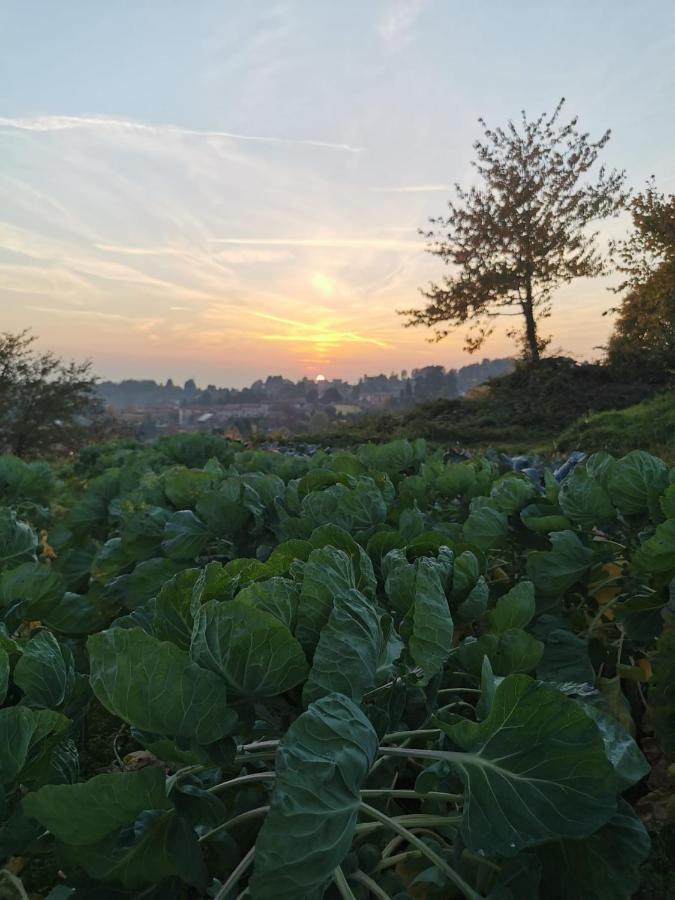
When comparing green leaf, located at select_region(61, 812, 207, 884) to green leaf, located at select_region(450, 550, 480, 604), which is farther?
green leaf, located at select_region(450, 550, 480, 604)

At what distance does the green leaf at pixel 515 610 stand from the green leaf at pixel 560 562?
1.33ft

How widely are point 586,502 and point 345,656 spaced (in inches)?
47.5

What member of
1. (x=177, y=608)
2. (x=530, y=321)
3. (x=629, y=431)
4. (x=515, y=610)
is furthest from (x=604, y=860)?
(x=530, y=321)

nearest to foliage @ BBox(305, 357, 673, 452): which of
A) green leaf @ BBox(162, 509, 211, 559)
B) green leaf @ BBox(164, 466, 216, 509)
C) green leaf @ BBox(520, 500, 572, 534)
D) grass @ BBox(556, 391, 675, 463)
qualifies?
grass @ BBox(556, 391, 675, 463)

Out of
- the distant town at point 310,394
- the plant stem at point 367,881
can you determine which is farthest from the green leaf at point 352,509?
the distant town at point 310,394

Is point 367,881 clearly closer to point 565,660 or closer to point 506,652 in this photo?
point 506,652

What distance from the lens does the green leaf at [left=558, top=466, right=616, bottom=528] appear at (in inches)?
73.8

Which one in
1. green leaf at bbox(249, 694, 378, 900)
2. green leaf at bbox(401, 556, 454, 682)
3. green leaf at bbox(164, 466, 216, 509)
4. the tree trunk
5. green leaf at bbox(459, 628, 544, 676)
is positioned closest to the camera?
green leaf at bbox(249, 694, 378, 900)

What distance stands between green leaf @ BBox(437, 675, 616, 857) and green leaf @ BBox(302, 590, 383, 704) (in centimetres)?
15

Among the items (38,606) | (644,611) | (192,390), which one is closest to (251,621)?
(38,606)

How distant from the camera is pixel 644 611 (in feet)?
5.41

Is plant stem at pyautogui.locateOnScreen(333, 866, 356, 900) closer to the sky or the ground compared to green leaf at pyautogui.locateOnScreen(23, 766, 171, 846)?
closer to the ground

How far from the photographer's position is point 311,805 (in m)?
0.73

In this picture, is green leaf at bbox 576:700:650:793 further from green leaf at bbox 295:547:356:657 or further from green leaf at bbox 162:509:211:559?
green leaf at bbox 162:509:211:559
